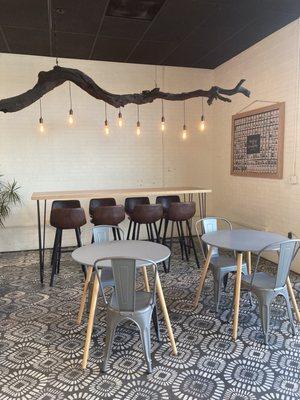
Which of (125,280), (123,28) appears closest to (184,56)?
(123,28)

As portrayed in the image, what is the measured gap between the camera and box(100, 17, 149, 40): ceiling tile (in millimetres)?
3975

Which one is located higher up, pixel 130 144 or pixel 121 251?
pixel 130 144

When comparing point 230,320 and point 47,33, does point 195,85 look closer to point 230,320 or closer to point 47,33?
point 47,33

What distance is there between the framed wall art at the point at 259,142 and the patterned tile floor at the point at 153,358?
2049 mm

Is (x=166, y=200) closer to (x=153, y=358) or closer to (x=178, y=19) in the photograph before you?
(x=178, y=19)

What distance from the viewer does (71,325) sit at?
289 cm

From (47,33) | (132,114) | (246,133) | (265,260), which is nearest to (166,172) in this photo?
(132,114)

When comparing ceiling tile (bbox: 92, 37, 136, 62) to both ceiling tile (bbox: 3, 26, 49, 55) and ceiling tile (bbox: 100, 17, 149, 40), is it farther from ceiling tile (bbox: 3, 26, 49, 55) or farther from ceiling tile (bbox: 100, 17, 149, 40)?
ceiling tile (bbox: 3, 26, 49, 55)

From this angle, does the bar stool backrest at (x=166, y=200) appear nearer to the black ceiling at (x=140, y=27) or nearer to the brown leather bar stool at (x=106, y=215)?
the brown leather bar stool at (x=106, y=215)

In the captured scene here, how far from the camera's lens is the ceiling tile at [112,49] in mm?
4637

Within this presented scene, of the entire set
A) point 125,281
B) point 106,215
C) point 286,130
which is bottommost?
point 125,281

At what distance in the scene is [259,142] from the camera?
15.7ft

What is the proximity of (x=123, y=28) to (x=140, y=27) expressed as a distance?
0.23 m

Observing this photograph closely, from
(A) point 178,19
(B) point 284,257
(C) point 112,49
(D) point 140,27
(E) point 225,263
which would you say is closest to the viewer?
(B) point 284,257
